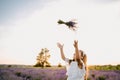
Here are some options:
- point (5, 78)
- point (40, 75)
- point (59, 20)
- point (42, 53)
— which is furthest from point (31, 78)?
point (42, 53)

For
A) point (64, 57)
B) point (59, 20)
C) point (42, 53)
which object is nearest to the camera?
point (64, 57)

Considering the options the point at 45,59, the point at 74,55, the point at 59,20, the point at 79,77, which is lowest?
the point at 79,77

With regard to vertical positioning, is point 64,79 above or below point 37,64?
below

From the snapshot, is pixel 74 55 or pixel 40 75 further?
pixel 40 75

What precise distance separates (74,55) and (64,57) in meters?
0.46

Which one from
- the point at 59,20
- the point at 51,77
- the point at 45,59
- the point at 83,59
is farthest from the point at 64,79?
the point at 45,59

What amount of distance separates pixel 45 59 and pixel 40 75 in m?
48.4

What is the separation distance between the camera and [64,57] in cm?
523

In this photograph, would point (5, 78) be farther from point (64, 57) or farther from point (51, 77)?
point (64, 57)

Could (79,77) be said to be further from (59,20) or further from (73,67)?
(59,20)

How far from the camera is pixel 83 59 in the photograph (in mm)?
4910

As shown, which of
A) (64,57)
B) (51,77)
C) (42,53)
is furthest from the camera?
(42,53)

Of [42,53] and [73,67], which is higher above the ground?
[42,53]

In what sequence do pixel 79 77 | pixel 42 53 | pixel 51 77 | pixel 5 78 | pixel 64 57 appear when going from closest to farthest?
pixel 79 77 < pixel 64 57 < pixel 5 78 < pixel 51 77 < pixel 42 53
